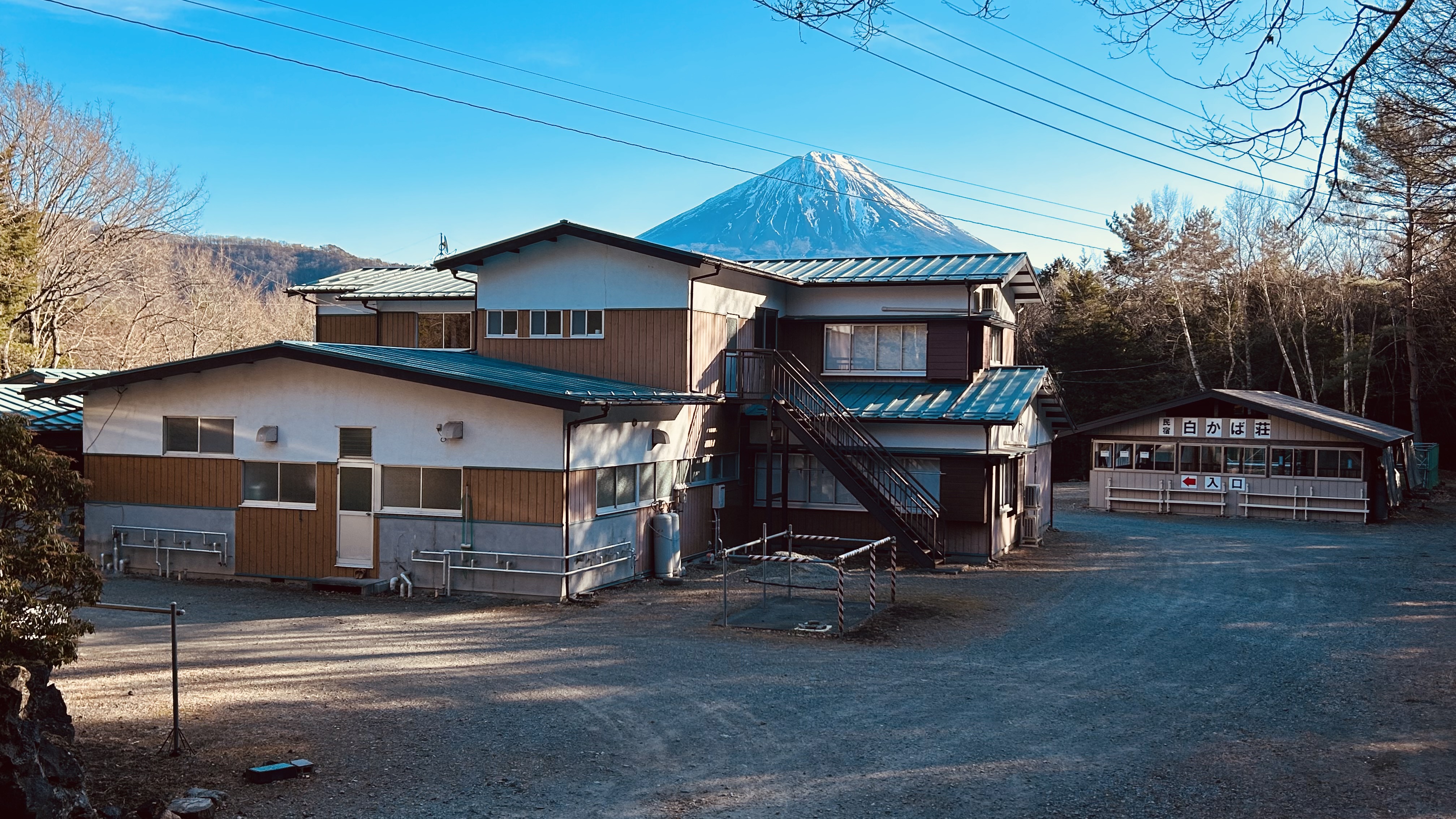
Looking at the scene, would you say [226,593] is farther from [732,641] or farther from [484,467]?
[732,641]

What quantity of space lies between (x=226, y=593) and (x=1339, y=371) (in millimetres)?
43384

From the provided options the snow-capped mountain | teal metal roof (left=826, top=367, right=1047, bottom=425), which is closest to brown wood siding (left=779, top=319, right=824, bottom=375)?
teal metal roof (left=826, top=367, right=1047, bottom=425)

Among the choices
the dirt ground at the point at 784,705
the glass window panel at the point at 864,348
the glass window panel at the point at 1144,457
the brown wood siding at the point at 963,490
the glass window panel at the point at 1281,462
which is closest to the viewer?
the dirt ground at the point at 784,705

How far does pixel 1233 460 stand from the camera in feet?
107

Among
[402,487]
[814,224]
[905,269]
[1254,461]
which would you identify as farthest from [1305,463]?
[814,224]

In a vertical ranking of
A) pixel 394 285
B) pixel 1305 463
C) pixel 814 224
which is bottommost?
pixel 1305 463

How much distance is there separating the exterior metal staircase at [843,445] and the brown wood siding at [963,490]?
30 centimetres

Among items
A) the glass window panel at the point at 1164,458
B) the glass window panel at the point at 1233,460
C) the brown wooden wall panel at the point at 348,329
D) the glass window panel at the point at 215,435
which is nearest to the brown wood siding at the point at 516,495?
the glass window panel at the point at 215,435

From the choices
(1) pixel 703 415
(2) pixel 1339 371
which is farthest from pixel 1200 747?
(2) pixel 1339 371

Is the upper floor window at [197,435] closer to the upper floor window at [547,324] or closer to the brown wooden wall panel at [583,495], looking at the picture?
the upper floor window at [547,324]

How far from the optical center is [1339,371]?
44.1 metres

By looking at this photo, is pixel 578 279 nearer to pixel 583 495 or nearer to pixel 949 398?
pixel 583 495

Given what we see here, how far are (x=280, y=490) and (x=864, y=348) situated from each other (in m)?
13.1

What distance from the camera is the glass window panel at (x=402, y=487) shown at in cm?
1778
